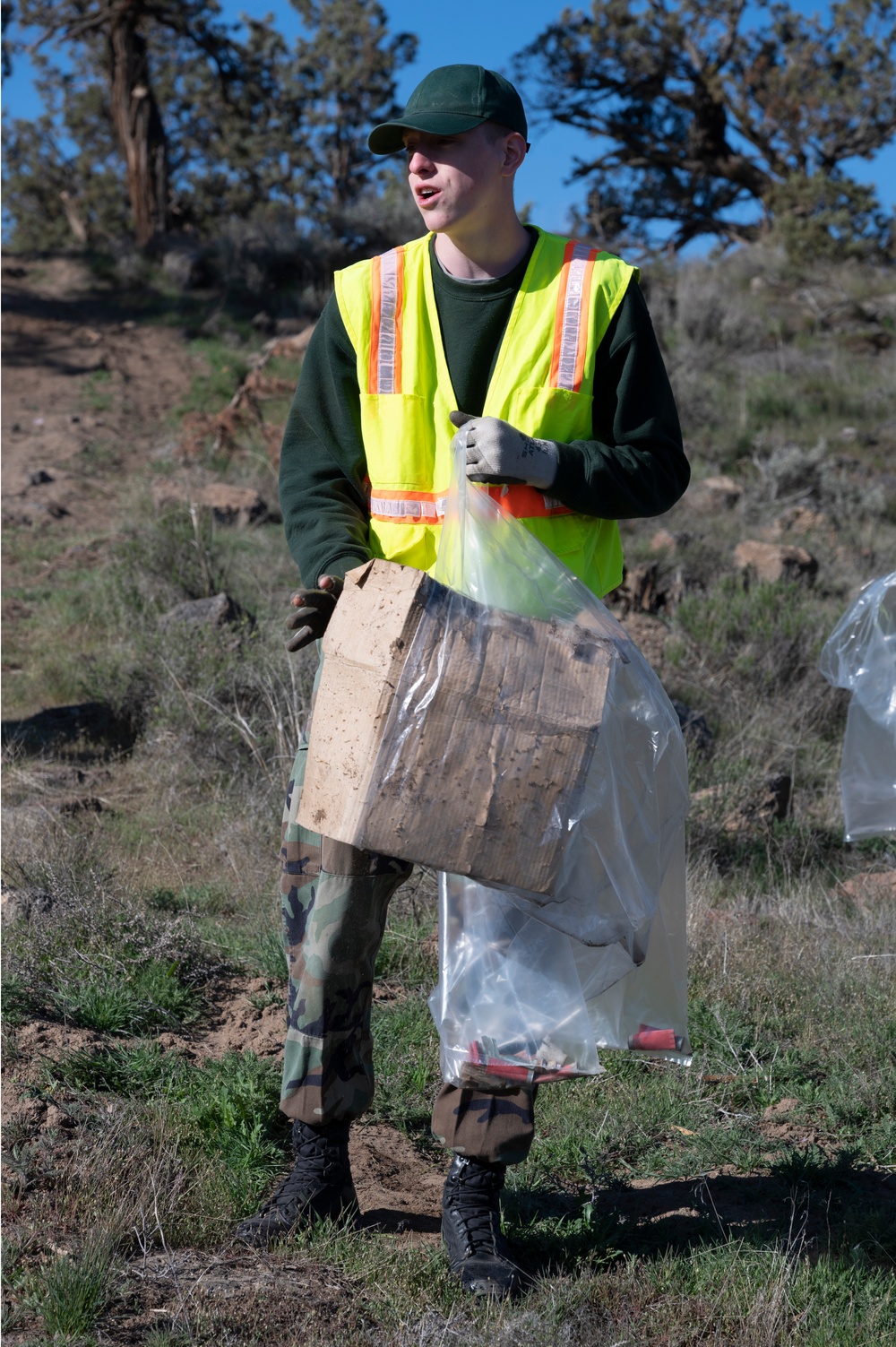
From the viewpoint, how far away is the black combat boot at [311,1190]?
2295 mm

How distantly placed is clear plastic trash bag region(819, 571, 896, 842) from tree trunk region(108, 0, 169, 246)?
1484 centimetres

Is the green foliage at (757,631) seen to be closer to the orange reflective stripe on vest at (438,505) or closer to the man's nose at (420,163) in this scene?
the orange reflective stripe on vest at (438,505)

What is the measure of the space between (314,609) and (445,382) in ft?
1.57

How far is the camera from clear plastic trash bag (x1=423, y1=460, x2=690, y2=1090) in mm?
1926

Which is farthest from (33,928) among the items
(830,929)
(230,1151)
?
(830,929)

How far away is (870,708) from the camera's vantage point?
3264 millimetres

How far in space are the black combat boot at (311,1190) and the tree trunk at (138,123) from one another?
1578 cm

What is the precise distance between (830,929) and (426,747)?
2422 millimetres

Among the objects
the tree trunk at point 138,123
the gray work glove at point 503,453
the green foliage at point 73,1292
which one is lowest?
the green foliage at point 73,1292

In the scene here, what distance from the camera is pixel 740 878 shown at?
4469 mm

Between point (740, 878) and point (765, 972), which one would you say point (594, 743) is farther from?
point (740, 878)

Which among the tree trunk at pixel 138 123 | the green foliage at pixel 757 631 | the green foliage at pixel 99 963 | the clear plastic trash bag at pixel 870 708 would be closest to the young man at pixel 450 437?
the green foliage at pixel 99 963

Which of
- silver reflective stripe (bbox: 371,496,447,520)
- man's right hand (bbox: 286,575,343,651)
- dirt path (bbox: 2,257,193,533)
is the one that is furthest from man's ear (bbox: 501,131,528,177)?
dirt path (bbox: 2,257,193,533)

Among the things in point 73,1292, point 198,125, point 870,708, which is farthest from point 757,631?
point 198,125
